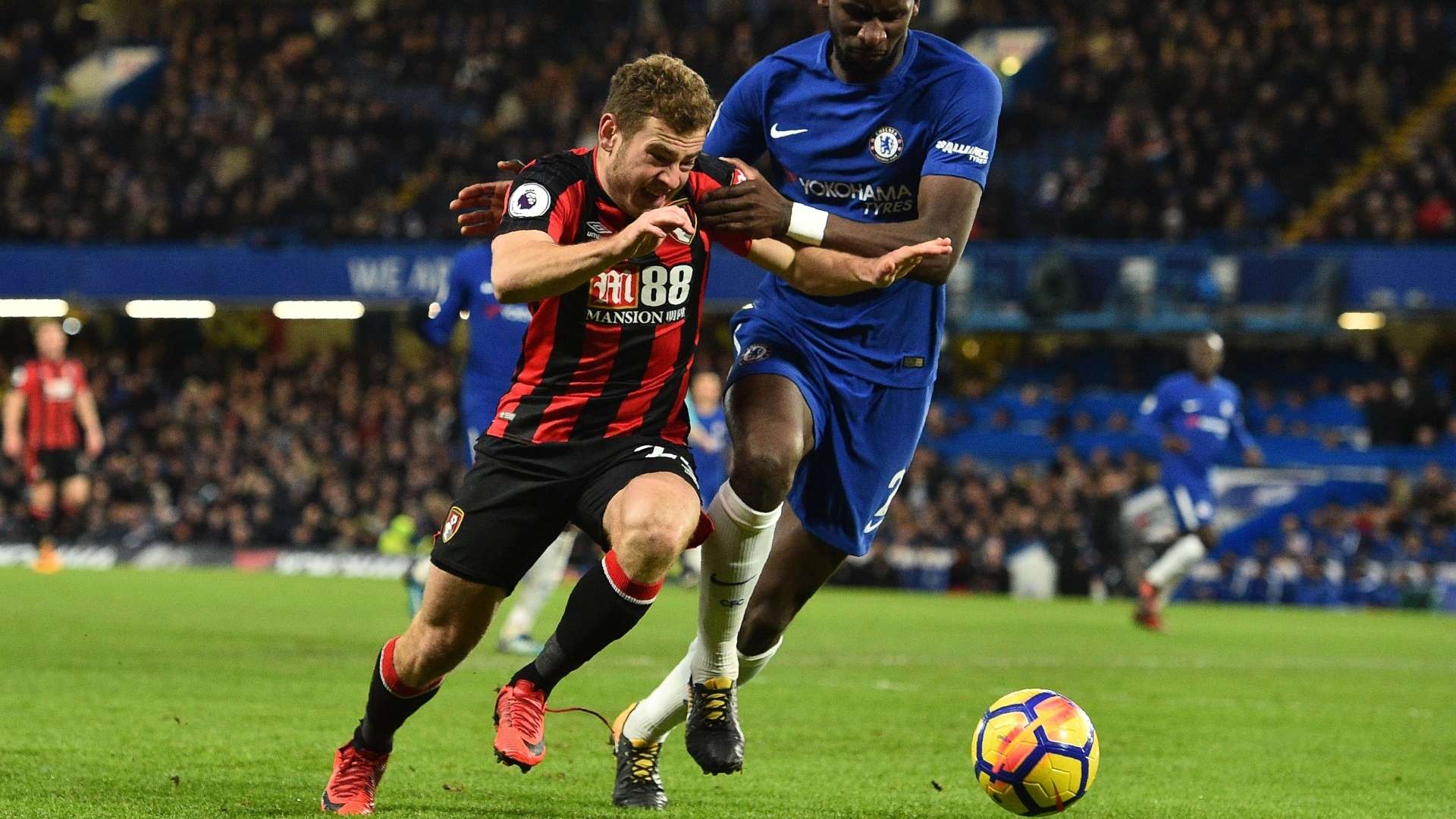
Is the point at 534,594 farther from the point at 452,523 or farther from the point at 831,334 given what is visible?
the point at 452,523

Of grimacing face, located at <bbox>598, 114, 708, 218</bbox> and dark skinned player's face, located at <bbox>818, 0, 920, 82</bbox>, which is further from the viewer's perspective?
dark skinned player's face, located at <bbox>818, 0, 920, 82</bbox>

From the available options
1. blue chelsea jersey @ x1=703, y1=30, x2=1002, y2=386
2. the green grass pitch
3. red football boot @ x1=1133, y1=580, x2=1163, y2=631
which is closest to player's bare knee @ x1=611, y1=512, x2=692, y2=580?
the green grass pitch

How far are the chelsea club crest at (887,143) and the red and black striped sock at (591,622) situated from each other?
1640 mm

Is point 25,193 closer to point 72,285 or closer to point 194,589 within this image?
point 72,285

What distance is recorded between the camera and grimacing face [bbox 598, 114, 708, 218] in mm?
4621

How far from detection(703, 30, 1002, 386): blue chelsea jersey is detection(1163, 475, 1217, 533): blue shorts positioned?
10497 millimetres

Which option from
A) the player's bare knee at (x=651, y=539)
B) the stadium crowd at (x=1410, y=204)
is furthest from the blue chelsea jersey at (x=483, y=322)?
the stadium crowd at (x=1410, y=204)

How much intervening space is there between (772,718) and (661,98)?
12.5ft

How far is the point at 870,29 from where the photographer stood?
18.1ft

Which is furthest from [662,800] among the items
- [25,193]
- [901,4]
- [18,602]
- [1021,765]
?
[25,193]

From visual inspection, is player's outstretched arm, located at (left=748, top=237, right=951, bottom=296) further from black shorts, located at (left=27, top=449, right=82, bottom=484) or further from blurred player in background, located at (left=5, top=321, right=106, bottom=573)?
black shorts, located at (left=27, top=449, right=82, bottom=484)

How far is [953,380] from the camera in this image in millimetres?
26641

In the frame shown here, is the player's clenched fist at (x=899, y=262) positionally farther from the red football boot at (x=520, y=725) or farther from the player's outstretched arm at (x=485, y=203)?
the red football boot at (x=520, y=725)

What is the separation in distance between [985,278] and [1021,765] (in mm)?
19597
